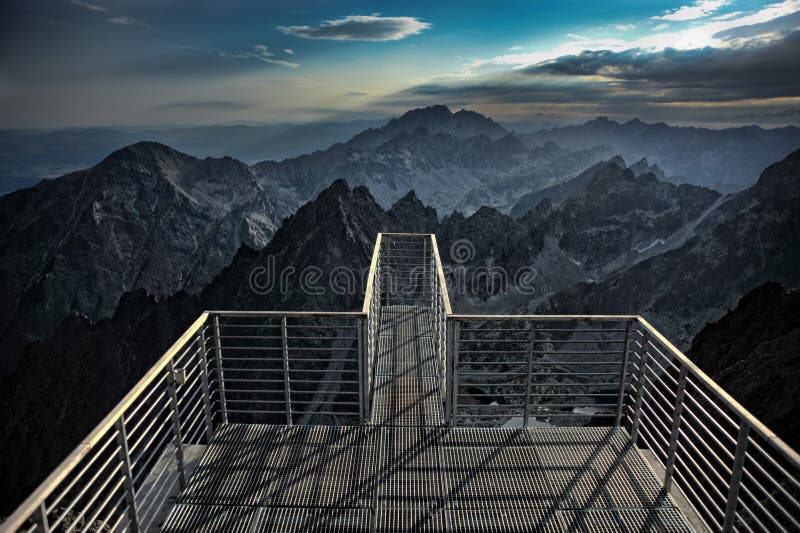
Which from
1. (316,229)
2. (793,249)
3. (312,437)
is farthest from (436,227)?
(312,437)

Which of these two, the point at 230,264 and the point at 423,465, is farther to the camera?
the point at 230,264

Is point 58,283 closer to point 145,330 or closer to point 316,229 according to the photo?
point 145,330

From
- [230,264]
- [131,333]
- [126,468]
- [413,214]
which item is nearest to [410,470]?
[126,468]

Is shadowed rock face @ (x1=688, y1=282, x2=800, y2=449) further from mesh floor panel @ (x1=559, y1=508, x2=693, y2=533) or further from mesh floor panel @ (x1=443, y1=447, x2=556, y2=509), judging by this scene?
mesh floor panel @ (x1=443, y1=447, x2=556, y2=509)

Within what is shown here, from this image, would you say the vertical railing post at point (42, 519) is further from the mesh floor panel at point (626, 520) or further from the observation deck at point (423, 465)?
the mesh floor panel at point (626, 520)

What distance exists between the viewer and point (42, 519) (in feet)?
11.0

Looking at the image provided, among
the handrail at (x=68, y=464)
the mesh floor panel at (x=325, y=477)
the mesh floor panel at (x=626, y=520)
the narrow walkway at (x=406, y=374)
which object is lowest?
the narrow walkway at (x=406, y=374)

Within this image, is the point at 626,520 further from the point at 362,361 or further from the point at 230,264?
the point at 230,264

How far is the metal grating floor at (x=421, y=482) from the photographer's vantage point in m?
5.27

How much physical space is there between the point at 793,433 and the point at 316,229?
97.9 meters

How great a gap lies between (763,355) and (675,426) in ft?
123

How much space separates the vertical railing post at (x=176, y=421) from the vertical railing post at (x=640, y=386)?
5254mm

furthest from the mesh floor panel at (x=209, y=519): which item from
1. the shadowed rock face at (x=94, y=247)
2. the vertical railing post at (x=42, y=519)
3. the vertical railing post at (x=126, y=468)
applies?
the shadowed rock face at (x=94, y=247)

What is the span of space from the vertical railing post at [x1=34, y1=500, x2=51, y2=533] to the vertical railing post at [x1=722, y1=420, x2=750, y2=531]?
507cm
